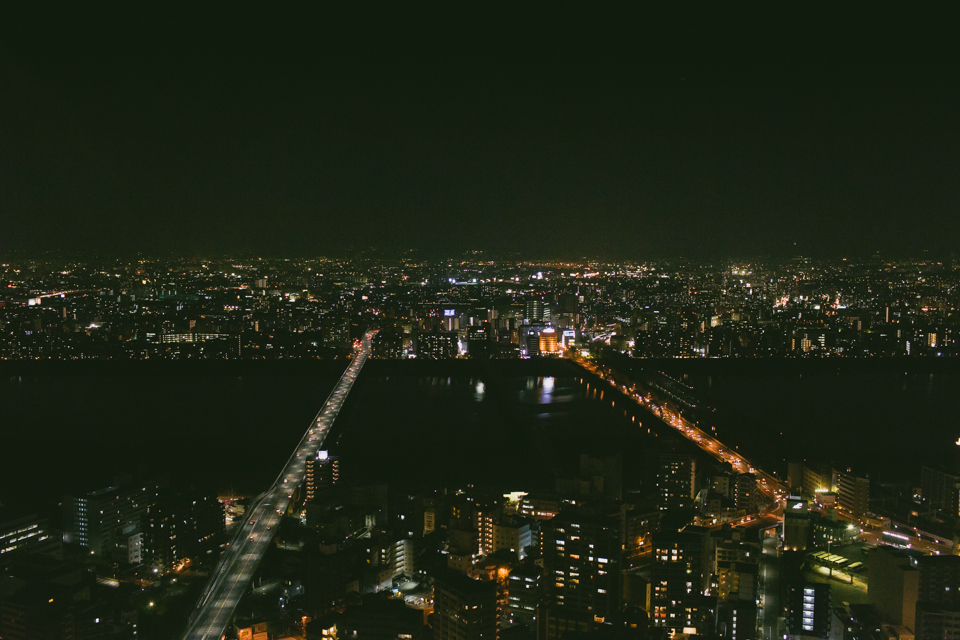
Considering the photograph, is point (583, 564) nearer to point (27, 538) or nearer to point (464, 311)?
point (27, 538)

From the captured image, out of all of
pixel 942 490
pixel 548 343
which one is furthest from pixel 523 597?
pixel 548 343

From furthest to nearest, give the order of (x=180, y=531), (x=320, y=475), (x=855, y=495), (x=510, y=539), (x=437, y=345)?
(x=437, y=345)
(x=320, y=475)
(x=855, y=495)
(x=510, y=539)
(x=180, y=531)

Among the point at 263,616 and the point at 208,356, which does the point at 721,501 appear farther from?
the point at 208,356

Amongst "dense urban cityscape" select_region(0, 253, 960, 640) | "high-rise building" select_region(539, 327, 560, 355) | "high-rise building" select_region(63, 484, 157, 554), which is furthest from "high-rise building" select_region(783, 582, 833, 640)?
"high-rise building" select_region(539, 327, 560, 355)

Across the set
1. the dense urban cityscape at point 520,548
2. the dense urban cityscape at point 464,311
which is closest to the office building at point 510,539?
the dense urban cityscape at point 520,548

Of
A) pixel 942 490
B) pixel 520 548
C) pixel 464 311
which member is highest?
pixel 464 311

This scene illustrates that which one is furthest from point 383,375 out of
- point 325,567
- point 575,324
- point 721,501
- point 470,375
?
point 325,567
